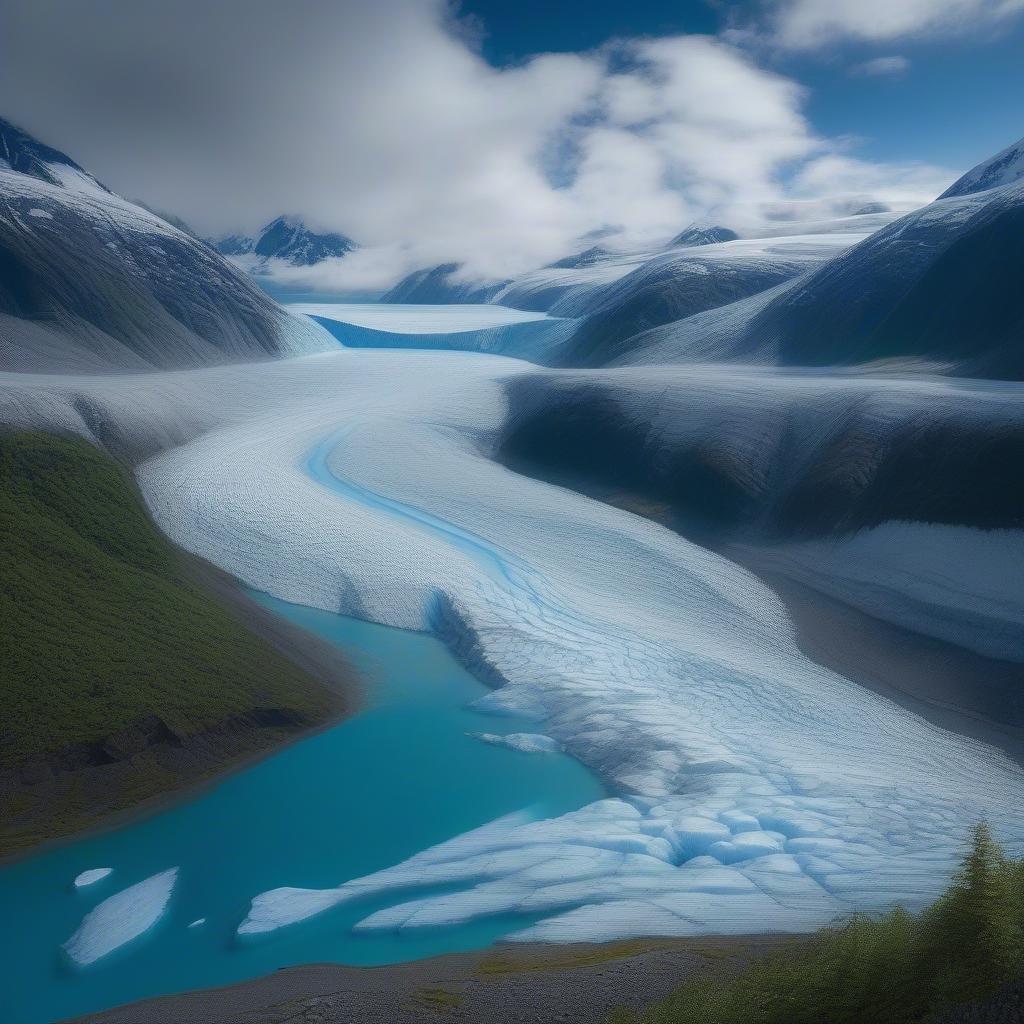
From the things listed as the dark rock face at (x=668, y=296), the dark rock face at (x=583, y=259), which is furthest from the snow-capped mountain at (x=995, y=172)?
the dark rock face at (x=583, y=259)

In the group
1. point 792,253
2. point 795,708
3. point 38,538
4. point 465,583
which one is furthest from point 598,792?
point 792,253

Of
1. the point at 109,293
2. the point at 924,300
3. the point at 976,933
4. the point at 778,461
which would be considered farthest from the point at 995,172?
the point at 976,933

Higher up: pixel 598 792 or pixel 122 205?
pixel 122 205

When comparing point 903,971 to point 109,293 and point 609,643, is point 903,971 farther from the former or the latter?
point 109,293

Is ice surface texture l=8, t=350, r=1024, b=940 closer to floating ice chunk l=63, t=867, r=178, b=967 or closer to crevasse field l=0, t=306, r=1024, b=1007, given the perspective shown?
crevasse field l=0, t=306, r=1024, b=1007

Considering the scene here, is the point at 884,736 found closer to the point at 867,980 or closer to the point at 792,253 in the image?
the point at 867,980

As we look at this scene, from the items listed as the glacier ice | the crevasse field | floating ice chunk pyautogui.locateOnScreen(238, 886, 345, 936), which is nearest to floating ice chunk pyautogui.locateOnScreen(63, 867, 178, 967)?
the crevasse field

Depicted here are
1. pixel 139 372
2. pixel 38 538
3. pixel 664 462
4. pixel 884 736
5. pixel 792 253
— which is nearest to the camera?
pixel 884 736
